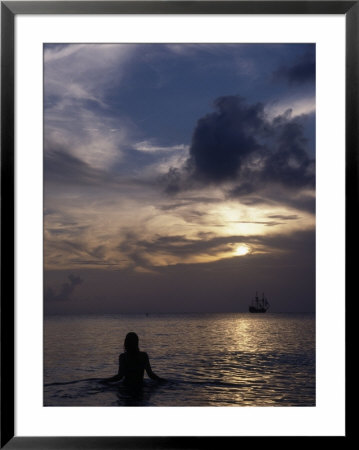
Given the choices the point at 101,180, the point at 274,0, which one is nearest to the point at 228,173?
the point at 101,180

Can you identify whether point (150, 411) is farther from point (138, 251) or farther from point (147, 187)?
point (138, 251)

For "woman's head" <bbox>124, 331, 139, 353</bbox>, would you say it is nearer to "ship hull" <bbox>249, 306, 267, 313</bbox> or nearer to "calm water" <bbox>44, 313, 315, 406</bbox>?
"calm water" <bbox>44, 313, 315, 406</bbox>

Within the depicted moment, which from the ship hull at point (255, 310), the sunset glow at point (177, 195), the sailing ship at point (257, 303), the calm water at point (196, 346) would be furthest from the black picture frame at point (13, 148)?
the sailing ship at point (257, 303)

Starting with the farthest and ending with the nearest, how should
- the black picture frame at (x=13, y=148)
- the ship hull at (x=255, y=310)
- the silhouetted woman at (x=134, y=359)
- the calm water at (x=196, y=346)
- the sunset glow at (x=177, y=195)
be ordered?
1. the ship hull at (x=255, y=310)
2. the calm water at (x=196, y=346)
3. the sunset glow at (x=177, y=195)
4. the silhouetted woman at (x=134, y=359)
5. the black picture frame at (x=13, y=148)

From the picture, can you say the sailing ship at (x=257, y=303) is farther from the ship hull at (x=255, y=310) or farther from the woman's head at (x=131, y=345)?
the woman's head at (x=131, y=345)

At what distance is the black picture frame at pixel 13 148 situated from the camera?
119 centimetres

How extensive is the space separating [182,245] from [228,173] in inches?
91.0

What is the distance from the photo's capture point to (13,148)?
1249 mm

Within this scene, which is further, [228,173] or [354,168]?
[228,173]

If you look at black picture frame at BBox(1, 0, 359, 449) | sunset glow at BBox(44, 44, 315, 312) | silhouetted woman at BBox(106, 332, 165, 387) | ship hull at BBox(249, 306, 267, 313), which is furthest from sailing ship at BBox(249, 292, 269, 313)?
black picture frame at BBox(1, 0, 359, 449)

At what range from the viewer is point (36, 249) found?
49.1 inches

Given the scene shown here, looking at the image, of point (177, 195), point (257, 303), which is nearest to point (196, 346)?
point (257, 303)

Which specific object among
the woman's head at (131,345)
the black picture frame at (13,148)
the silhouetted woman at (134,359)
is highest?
the black picture frame at (13,148)

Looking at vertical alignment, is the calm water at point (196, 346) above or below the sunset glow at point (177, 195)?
below
